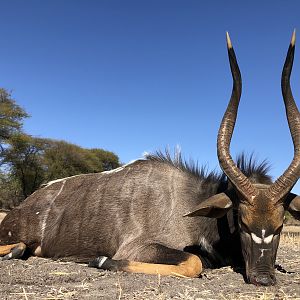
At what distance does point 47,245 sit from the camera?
236 inches

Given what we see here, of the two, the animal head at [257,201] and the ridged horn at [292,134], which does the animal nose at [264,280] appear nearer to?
the animal head at [257,201]

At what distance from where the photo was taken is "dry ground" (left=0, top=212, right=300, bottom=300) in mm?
3301

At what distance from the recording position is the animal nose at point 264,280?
12.3 feet

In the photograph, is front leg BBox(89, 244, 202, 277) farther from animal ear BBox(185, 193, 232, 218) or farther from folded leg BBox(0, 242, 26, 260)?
folded leg BBox(0, 242, 26, 260)

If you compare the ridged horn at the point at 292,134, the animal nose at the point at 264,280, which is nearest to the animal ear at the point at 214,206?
the ridged horn at the point at 292,134

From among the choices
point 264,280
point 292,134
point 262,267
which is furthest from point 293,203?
point 264,280

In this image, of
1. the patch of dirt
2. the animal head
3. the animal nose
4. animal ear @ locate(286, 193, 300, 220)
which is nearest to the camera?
the patch of dirt

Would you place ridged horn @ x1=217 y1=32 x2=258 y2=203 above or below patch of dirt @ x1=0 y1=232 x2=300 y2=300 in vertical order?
above

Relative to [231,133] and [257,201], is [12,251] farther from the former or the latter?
[257,201]

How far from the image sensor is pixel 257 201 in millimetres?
4137

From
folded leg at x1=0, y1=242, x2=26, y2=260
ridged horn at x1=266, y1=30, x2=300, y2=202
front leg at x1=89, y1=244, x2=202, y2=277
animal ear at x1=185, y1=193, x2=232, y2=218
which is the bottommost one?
folded leg at x1=0, y1=242, x2=26, y2=260

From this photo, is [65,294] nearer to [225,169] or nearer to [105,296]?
[105,296]

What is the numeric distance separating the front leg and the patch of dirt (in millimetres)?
128

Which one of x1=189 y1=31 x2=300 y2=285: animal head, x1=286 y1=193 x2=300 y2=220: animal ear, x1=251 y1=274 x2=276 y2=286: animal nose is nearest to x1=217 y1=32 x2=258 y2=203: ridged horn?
x1=189 y1=31 x2=300 y2=285: animal head
